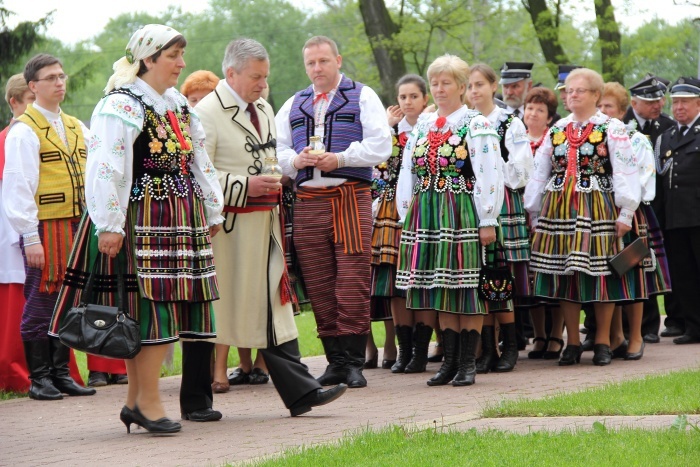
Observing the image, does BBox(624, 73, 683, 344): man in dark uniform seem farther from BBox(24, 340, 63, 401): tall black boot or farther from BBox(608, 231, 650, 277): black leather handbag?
BBox(24, 340, 63, 401): tall black boot

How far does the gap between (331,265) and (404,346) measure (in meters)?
1.37

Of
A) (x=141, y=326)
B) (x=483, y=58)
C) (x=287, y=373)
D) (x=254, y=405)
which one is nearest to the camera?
(x=141, y=326)

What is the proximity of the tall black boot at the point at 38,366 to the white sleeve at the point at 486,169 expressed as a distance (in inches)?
129

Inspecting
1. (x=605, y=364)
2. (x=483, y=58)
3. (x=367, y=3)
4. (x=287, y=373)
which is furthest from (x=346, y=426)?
(x=483, y=58)

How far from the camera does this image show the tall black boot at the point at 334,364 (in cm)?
857

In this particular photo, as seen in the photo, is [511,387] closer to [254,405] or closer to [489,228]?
[489,228]

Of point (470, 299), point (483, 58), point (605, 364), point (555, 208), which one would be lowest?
point (605, 364)

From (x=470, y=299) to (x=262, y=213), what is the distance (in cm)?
188

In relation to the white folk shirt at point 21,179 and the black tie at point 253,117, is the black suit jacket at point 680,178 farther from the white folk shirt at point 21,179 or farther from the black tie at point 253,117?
the white folk shirt at point 21,179

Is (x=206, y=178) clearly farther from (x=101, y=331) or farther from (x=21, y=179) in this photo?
(x=21, y=179)

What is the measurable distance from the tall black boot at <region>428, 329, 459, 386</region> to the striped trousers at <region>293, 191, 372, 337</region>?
1.97 ft

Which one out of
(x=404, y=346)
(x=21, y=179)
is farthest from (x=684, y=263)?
(x=21, y=179)

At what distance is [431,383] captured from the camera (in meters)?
8.43

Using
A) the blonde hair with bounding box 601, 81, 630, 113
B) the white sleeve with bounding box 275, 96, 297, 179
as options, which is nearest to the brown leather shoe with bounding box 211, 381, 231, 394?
the white sleeve with bounding box 275, 96, 297, 179
